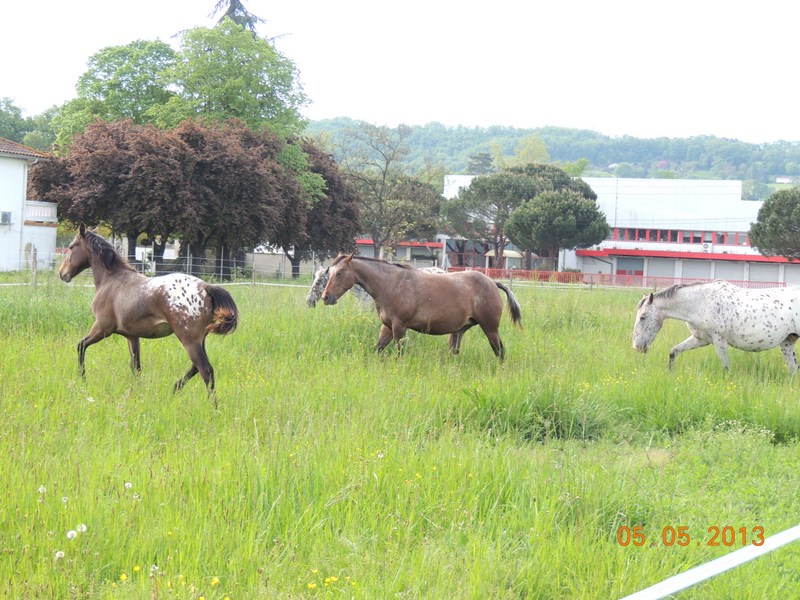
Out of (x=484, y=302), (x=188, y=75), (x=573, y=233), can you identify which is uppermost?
(x=188, y=75)

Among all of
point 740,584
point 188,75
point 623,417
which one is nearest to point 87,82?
point 188,75

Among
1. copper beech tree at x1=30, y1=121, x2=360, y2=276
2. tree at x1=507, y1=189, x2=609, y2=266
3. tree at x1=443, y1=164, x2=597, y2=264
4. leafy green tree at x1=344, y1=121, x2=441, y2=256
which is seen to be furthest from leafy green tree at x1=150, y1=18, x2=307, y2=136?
tree at x1=443, y1=164, x2=597, y2=264

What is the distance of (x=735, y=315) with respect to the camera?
1196 centimetres

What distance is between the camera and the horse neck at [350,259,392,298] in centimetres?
1205

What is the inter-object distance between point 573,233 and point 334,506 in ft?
212

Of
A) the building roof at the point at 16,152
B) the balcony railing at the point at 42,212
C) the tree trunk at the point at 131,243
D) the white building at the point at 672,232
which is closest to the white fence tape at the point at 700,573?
the tree trunk at the point at 131,243

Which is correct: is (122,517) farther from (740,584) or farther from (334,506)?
(740,584)

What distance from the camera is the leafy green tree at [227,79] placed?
Answer: 148 feet

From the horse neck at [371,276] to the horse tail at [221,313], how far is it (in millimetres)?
3310

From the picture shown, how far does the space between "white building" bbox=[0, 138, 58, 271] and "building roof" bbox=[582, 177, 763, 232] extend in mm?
54657

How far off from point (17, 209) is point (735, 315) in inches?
1458

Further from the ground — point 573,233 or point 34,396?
point 573,233

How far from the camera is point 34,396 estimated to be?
26.5 ft

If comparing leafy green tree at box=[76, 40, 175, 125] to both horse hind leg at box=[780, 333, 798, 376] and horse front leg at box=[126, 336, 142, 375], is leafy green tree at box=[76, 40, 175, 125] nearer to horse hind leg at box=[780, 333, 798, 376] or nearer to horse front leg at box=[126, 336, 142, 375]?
horse front leg at box=[126, 336, 142, 375]
